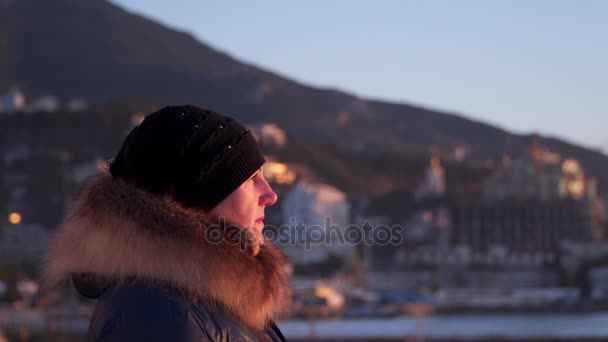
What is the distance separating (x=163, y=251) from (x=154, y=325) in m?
0.15

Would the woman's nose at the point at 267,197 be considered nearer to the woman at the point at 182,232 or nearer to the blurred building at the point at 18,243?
the woman at the point at 182,232

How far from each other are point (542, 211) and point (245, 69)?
5811 centimetres

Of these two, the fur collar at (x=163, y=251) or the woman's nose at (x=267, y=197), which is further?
the woman's nose at (x=267, y=197)

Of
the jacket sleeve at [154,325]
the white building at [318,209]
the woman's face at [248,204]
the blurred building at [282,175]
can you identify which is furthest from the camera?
the blurred building at [282,175]

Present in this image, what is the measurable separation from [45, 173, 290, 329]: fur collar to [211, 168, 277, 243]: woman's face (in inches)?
1.5

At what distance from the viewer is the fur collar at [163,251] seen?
1.42 meters

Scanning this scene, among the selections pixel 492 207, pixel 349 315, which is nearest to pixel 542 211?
pixel 492 207

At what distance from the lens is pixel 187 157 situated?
148 centimetres

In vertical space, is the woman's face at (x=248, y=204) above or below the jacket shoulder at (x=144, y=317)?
above

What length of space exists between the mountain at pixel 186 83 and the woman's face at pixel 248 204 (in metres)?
94.5

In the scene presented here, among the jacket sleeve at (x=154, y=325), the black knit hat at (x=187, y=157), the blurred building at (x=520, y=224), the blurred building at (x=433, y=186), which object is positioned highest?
the black knit hat at (x=187, y=157)

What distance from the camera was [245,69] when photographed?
116 meters

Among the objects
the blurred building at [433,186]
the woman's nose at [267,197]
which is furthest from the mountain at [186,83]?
the woman's nose at [267,197]

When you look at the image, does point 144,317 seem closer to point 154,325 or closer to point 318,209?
point 154,325
